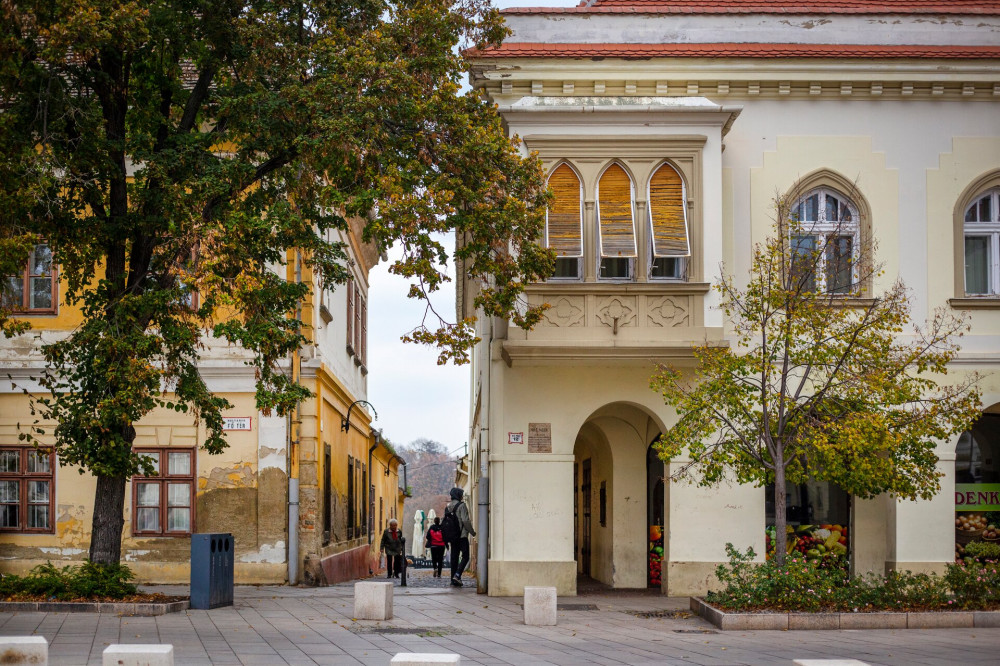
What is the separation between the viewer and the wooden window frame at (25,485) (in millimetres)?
21922

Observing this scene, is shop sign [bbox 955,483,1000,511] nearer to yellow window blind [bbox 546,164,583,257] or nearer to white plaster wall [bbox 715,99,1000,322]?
white plaster wall [bbox 715,99,1000,322]

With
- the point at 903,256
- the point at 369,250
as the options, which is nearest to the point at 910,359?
the point at 903,256

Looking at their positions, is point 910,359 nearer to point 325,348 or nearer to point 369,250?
point 325,348

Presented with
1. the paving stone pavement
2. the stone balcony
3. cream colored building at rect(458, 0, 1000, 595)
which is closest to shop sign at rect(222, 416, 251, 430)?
cream colored building at rect(458, 0, 1000, 595)

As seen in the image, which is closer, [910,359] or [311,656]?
[311,656]

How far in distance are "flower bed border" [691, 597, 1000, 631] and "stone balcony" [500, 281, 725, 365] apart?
17.2 feet

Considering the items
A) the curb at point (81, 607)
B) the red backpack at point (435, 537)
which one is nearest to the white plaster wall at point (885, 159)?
the curb at point (81, 607)

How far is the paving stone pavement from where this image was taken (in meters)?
12.0

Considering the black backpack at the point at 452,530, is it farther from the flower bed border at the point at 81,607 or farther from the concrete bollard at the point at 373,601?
the flower bed border at the point at 81,607

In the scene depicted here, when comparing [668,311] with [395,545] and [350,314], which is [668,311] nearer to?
[395,545]

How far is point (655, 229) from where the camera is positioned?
782 inches

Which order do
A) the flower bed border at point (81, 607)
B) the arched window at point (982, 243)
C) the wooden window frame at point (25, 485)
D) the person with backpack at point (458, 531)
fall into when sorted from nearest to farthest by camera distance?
1. the flower bed border at point (81, 607)
2. the arched window at point (982, 243)
3. the wooden window frame at point (25, 485)
4. the person with backpack at point (458, 531)

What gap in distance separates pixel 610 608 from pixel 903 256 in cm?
805

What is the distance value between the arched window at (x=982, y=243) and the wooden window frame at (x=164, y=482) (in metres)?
14.2
